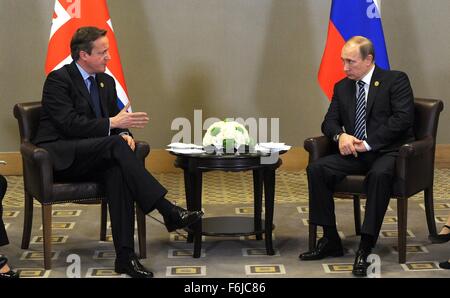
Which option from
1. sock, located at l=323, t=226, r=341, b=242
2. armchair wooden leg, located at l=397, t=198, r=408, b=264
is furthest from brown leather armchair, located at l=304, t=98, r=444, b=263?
sock, located at l=323, t=226, r=341, b=242

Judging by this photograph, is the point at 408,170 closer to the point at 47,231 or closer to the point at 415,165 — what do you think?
the point at 415,165

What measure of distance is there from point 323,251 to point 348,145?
2.14ft

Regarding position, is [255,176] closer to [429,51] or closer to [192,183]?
[192,183]

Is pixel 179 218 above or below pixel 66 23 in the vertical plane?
below

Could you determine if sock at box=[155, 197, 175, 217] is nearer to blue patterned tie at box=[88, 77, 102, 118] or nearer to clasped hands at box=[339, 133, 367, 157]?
blue patterned tie at box=[88, 77, 102, 118]

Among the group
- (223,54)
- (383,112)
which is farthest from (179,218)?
(223,54)

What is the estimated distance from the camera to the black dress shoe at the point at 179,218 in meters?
4.62

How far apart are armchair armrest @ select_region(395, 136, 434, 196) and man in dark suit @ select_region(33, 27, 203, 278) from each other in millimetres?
1177

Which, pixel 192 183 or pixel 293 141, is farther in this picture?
A: pixel 293 141

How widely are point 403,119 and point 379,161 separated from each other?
32 cm

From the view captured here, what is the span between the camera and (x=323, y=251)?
4.73 m

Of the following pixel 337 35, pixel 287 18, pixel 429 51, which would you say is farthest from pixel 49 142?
pixel 429 51

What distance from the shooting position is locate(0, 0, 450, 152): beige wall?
24.5ft

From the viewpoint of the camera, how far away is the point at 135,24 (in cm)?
747
